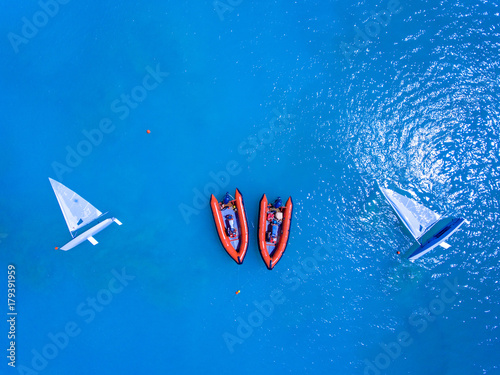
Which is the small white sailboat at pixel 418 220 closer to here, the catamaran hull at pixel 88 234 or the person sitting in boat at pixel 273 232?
the person sitting in boat at pixel 273 232

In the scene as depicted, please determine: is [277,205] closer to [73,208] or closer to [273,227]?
[273,227]

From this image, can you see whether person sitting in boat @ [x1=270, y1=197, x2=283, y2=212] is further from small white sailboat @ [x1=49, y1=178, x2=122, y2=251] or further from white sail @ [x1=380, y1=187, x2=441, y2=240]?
small white sailboat @ [x1=49, y1=178, x2=122, y2=251]

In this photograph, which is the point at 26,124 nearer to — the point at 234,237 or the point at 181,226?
the point at 181,226

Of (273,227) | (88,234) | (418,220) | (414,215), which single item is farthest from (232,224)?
(418,220)

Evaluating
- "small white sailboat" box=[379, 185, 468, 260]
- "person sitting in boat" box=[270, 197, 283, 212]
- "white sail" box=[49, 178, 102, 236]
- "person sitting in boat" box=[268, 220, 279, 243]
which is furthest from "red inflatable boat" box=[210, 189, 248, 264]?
"small white sailboat" box=[379, 185, 468, 260]

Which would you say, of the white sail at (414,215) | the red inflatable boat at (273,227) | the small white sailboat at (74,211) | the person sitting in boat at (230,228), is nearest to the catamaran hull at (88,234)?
the small white sailboat at (74,211)

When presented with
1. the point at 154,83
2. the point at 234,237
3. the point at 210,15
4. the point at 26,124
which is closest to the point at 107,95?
the point at 154,83
